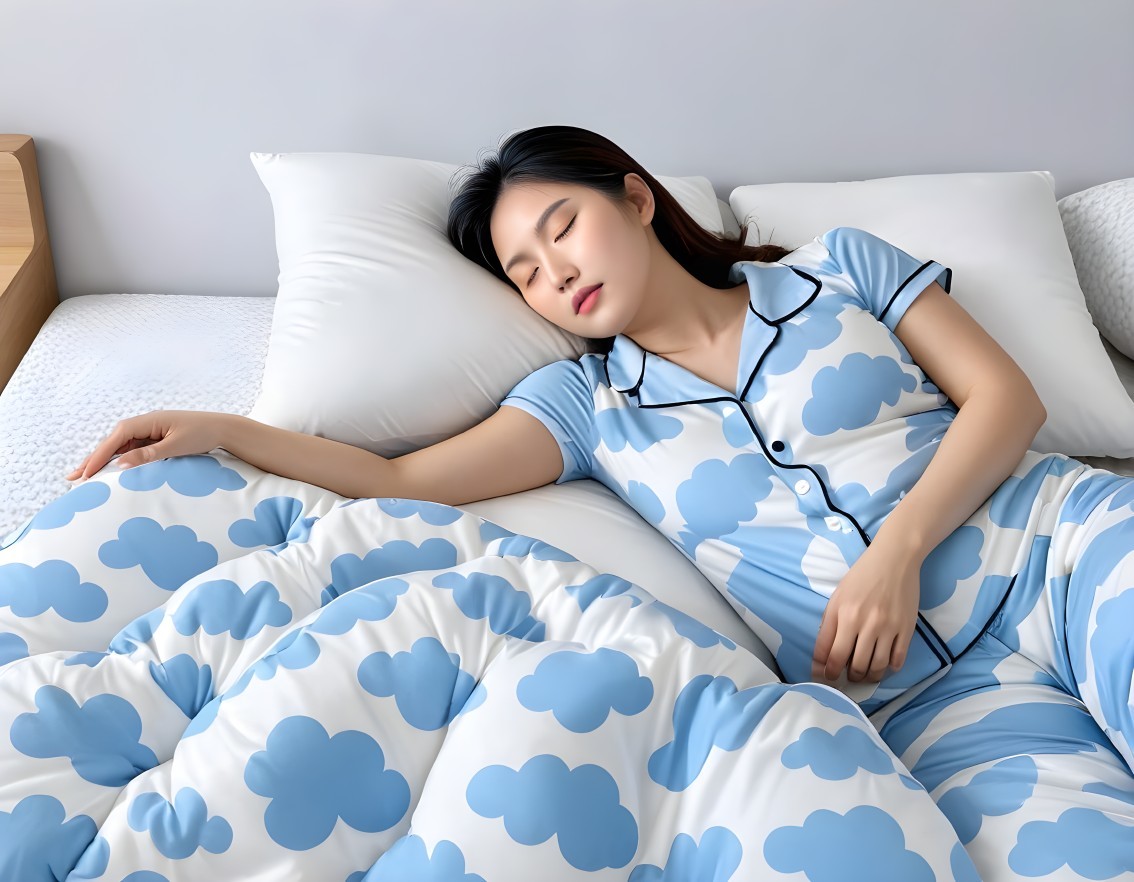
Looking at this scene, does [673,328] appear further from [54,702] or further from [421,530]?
[54,702]

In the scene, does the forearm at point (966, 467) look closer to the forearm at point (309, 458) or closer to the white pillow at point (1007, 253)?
the white pillow at point (1007, 253)

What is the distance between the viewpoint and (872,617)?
101cm

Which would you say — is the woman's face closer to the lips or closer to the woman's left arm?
the lips

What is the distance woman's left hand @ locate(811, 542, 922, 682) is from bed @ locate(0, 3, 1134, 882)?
0.12 m

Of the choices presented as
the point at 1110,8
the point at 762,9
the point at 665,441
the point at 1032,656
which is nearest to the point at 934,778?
the point at 1032,656

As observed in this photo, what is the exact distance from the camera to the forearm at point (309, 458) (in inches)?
43.4

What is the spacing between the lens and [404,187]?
1.42 metres

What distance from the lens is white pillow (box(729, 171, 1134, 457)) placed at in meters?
1.37

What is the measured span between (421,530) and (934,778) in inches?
21.8

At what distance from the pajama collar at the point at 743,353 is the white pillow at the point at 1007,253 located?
286mm

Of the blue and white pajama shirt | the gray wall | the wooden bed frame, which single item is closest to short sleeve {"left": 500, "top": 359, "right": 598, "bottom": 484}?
the blue and white pajama shirt

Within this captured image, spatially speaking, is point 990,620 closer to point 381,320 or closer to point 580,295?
point 580,295

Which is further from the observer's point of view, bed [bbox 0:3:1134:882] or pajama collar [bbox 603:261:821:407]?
pajama collar [bbox 603:261:821:407]

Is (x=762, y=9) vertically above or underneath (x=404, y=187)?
above
